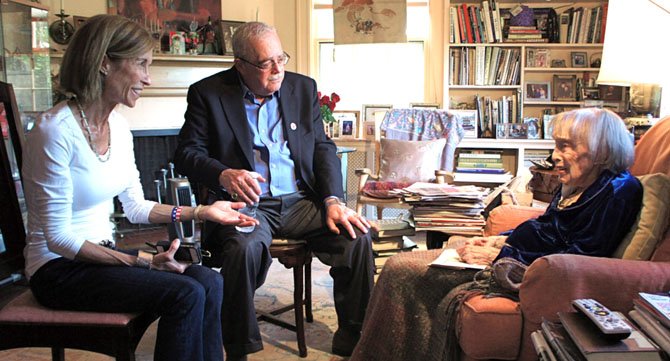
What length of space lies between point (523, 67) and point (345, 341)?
10.6ft

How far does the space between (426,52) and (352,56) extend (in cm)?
60

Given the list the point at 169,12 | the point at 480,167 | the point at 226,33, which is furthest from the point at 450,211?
the point at 169,12

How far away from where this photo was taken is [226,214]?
2.29 m

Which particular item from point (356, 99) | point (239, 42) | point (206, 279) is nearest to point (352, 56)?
point (356, 99)

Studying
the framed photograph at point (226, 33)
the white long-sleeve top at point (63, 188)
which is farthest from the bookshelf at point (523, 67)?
the white long-sleeve top at point (63, 188)

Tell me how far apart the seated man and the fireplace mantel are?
7.82 feet

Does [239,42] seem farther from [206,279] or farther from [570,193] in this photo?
[570,193]

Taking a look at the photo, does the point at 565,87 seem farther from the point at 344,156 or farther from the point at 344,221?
the point at 344,221

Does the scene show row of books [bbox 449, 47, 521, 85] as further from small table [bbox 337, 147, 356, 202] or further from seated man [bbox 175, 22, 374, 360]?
seated man [bbox 175, 22, 374, 360]

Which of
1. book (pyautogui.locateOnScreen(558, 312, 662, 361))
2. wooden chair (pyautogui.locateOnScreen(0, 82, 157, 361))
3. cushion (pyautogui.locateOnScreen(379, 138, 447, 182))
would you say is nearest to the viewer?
book (pyautogui.locateOnScreen(558, 312, 662, 361))

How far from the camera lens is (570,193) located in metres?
2.25

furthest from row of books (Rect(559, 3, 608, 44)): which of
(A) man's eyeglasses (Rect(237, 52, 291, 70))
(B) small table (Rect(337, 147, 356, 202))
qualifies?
(A) man's eyeglasses (Rect(237, 52, 291, 70))

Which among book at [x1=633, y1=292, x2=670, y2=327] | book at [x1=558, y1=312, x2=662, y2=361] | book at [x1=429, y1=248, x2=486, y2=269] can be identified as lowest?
book at [x1=429, y1=248, x2=486, y2=269]

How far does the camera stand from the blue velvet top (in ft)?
6.60
